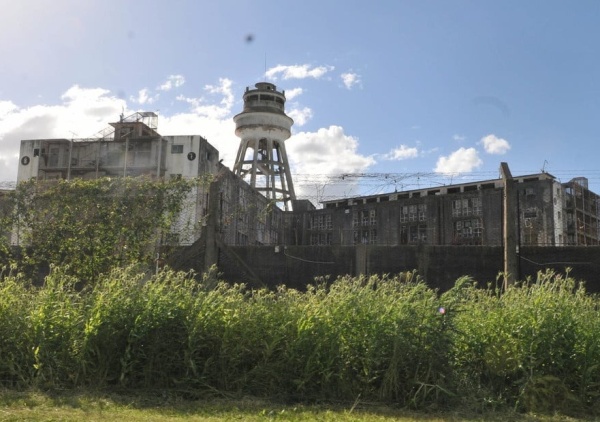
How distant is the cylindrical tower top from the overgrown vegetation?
2223 inches

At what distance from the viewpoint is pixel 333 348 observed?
29.7 ft

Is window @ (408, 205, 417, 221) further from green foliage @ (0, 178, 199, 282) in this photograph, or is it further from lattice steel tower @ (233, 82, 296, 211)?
green foliage @ (0, 178, 199, 282)

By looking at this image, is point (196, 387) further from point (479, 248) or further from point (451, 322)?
point (479, 248)

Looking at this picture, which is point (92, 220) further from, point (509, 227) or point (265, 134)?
point (265, 134)

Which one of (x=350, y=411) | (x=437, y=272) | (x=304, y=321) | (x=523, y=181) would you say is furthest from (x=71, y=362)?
(x=523, y=181)

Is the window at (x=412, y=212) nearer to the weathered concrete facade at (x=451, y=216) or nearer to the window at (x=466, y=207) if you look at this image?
the weathered concrete facade at (x=451, y=216)

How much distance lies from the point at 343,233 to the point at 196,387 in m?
68.8

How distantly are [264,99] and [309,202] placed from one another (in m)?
22.7

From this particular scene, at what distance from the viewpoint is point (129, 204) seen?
2169cm

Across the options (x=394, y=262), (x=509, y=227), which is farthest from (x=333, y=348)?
(x=394, y=262)

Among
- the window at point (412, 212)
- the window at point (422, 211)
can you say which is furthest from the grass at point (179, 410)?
the window at point (412, 212)

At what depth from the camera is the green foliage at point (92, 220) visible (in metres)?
20.8

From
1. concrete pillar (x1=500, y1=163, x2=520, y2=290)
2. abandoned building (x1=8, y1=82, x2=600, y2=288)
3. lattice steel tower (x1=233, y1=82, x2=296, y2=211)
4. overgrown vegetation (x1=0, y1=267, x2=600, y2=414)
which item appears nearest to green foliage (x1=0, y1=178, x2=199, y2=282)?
overgrown vegetation (x1=0, y1=267, x2=600, y2=414)

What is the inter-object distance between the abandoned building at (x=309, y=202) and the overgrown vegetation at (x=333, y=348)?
30309 millimetres
